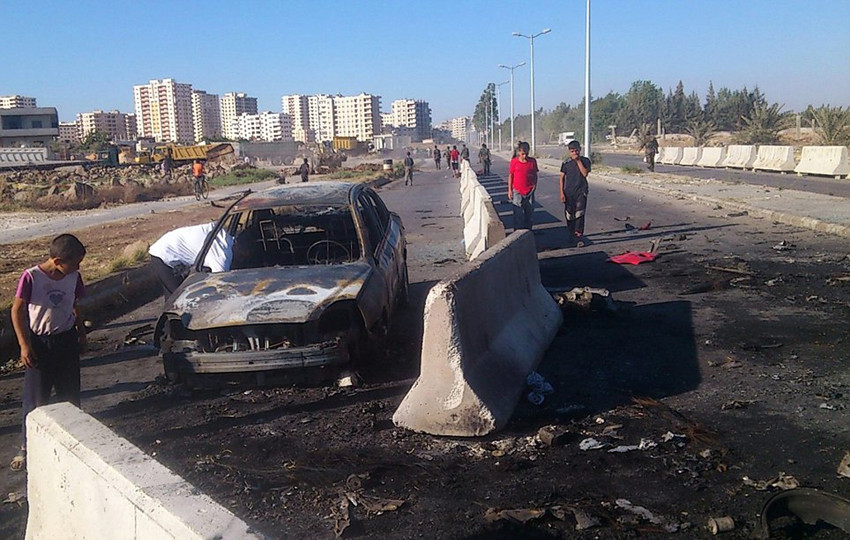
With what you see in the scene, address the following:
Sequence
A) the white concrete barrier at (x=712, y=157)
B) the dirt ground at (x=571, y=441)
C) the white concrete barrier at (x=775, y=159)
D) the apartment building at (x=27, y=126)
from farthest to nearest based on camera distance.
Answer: the apartment building at (x=27, y=126) → the white concrete barrier at (x=712, y=157) → the white concrete barrier at (x=775, y=159) → the dirt ground at (x=571, y=441)

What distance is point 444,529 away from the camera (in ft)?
13.0

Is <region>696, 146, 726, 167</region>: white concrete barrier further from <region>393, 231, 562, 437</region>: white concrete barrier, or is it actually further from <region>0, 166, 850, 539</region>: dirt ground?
<region>393, 231, 562, 437</region>: white concrete barrier

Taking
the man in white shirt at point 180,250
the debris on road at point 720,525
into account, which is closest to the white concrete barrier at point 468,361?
the debris on road at point 720,525

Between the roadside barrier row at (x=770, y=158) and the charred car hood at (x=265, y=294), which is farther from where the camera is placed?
the roadside barrier row at (x=770, y=158)

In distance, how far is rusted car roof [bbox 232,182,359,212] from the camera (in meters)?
8.20

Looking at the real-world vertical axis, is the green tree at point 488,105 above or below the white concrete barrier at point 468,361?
above

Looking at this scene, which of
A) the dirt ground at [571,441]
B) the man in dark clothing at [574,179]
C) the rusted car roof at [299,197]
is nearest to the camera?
the dirt ground at [571,441]

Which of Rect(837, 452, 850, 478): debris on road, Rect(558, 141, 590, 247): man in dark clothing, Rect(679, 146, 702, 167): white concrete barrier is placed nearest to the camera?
Rect(837, 452, 850, 478): debris on road

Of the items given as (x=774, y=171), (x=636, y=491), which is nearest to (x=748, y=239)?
(x=636, y=491)

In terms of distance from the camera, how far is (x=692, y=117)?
8856cm

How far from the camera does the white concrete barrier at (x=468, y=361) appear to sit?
525 centimetres

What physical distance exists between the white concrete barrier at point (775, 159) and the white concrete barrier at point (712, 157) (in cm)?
406

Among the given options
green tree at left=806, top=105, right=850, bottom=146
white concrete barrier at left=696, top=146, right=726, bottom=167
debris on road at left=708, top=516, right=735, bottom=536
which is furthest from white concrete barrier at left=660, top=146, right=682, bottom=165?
debris on road at left=708, top=516, right=735, bottom=536

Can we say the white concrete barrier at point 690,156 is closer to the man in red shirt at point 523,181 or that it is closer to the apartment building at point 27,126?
the man in red shirt at point 523,181
